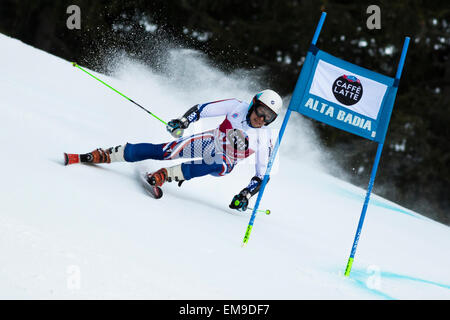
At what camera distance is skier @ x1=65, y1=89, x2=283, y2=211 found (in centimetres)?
433

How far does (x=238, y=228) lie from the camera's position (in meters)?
4.18

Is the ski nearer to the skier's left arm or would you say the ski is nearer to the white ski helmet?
the skier's left arm

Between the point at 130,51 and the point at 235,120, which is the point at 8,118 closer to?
the point at 235,120

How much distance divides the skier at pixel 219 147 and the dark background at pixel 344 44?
839 cm

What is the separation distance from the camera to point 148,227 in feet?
11.1

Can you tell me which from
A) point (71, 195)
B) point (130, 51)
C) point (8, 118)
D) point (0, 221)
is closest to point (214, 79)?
point (130, 51)

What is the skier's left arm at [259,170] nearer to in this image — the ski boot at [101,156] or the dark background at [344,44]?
the ski boot at [101,156]

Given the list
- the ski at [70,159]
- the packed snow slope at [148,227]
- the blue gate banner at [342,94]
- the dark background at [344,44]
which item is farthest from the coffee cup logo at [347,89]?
the dark background at [344,44]

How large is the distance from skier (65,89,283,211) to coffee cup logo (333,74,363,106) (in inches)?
24.5

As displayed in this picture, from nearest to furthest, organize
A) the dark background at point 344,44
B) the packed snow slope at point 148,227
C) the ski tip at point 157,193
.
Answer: the packed snow slope at point 148,227 < the ski tip at point 157,193 < the dark background at point 344,44

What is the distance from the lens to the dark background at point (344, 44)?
45.0 ft

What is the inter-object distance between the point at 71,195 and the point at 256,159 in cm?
167

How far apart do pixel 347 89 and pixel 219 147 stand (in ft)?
3.81

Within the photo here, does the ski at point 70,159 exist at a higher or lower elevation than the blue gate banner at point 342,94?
lower
